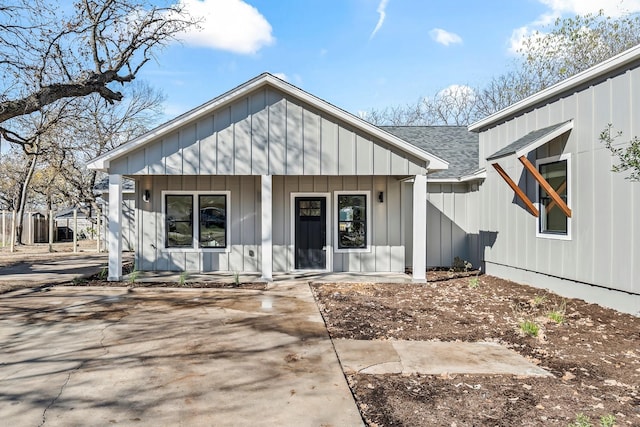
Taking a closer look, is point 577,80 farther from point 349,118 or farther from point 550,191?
point 349,118

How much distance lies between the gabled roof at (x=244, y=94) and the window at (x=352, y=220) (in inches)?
82.3

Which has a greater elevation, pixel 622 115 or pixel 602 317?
pixel 622 115

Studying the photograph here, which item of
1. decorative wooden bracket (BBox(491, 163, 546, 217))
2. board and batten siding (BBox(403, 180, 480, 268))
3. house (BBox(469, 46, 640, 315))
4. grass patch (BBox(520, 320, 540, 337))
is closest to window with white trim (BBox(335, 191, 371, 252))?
board and batten siding (BBox(403, 180, 480, 268))

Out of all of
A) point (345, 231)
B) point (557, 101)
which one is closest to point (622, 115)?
point (557, 101)

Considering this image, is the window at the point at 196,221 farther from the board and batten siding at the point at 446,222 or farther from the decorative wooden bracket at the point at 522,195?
the decorative wooden bracket at the point at 522,195

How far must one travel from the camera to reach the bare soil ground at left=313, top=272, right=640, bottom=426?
10.4 feet

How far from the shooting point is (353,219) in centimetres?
1076

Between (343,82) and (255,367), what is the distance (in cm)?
1887

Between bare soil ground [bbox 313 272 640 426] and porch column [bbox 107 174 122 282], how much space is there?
4533 mm

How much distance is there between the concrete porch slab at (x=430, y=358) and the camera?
13.4 ft

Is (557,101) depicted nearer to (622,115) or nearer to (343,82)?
(622,115)

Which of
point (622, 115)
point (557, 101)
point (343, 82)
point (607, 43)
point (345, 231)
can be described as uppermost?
point (607, 43)

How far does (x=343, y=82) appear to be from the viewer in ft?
68.8

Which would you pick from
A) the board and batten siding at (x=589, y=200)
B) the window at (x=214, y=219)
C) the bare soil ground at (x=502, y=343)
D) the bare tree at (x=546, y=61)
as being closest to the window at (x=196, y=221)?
the window at (x=214, y=219)
